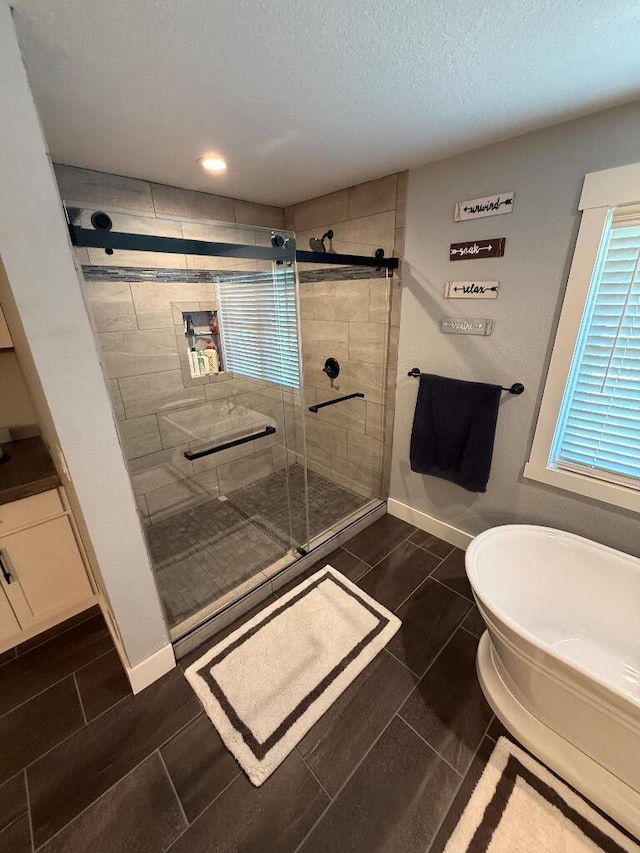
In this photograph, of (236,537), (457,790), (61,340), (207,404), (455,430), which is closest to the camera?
(61,340)

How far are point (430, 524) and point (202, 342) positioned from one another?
210 centimetres

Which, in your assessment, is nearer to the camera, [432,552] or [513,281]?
[513,281]

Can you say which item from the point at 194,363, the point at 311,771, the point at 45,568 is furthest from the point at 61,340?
the point at 311,771

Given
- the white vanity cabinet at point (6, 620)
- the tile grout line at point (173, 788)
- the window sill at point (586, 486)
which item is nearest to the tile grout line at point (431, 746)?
the tile grout line at point (173, 788)

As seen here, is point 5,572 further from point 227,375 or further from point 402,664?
point 402,664

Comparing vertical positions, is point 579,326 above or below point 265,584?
above

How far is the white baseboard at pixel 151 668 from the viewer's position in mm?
1441

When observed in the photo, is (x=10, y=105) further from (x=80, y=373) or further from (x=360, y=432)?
(x=360, y=432)

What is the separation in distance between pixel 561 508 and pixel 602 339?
0.85 metres

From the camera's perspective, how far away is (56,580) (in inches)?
65.8

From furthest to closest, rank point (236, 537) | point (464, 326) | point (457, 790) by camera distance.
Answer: point (236, 537), point (464, 326), point (457, 790)

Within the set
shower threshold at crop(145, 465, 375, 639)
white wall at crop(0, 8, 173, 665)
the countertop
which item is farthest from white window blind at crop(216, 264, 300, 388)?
the countertop

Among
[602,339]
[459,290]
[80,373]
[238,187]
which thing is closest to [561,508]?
[602,339]

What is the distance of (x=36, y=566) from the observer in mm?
1592
